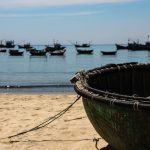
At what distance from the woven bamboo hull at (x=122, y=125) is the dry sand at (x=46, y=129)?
48.5 inches

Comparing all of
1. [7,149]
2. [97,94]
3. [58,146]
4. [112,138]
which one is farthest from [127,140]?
[7,149]

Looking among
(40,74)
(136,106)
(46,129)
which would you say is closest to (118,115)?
(136,106)

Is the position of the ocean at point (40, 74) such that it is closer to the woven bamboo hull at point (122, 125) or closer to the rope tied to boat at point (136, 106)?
the woven bamboo hull at point (122, 125)

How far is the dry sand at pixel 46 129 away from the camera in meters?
7.25

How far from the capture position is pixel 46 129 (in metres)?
8.63

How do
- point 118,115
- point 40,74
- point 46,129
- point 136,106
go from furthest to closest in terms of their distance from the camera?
point 40,74, point 46,129, point 118,115, point 136,106

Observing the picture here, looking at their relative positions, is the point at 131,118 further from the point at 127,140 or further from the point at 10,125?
the point at 10,125

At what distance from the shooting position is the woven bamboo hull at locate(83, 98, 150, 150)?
5.07 metres

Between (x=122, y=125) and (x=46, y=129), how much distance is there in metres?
3.55

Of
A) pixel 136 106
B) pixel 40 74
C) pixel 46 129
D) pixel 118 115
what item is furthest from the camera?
pixel 40 74

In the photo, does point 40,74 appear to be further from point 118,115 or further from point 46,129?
point 118,115

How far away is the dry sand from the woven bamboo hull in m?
1.23

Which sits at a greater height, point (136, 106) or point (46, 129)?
point (136, 106)

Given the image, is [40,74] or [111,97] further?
[40,74]
